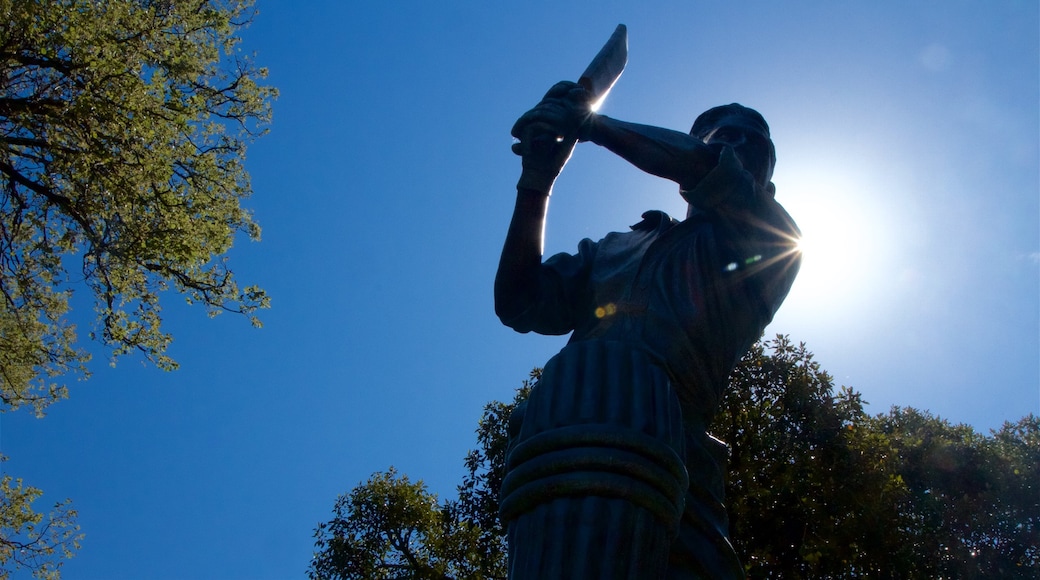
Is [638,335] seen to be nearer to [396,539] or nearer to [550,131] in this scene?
[550,131]

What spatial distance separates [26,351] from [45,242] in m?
2.07

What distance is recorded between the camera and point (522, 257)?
10.7ft

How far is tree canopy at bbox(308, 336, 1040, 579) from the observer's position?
492 inches

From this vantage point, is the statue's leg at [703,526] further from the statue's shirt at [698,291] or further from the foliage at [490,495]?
the foliage at [490,495]

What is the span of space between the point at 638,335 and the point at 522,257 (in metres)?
0.61

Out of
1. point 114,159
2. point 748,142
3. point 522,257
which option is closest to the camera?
point 522,257

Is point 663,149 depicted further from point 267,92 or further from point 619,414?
point 267,92

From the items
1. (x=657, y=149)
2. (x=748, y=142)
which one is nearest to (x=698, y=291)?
(x=657, y=149)

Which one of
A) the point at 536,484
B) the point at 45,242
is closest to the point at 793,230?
the point at 536,484

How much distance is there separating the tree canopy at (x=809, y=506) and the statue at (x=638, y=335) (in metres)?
9.42

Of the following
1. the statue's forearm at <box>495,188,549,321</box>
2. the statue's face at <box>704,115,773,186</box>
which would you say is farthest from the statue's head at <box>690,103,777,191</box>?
the statue's forearm at <box>495,188,549,321</box>

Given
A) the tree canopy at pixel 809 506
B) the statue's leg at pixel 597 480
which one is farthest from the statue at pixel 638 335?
the tree canopy at pixel 809 506

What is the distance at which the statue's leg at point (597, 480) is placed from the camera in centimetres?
226

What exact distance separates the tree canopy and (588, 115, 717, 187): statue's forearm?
982 centimetres
